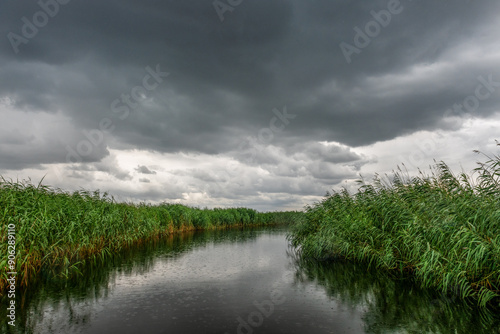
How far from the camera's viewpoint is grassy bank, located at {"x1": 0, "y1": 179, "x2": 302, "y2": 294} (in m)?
8.18

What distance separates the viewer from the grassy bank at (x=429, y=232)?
6957 mm

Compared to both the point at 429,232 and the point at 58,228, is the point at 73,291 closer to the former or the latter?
the point at 58,228

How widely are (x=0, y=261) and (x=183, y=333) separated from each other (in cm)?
515

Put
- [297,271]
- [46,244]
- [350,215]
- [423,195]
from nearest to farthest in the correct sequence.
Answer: [46,244] → [423,195] → [297,271] → [350,215]

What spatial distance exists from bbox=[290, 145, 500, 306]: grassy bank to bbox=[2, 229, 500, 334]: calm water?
0.75 m

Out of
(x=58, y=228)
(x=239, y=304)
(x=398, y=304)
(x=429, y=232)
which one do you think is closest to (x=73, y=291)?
(x=58, y=228)

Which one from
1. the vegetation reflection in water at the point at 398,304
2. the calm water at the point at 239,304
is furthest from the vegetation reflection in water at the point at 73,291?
the vegetation reflection in water at the point at 398,304

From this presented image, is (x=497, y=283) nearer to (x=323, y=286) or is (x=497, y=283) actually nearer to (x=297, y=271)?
(x=323, y=286)

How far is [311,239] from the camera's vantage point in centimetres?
1454

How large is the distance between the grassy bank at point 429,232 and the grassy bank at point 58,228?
960 centimetres

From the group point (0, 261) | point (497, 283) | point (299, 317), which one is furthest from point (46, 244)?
point (497, 283)

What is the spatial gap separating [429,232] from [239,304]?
5.84 meters

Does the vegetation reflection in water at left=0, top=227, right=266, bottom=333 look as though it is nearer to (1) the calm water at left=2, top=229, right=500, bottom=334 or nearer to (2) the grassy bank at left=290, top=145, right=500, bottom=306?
(1) the calm water at left=2, top=229, right=500, bottom=334

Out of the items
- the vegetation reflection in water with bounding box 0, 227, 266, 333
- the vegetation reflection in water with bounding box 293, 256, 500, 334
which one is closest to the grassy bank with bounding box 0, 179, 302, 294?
the vegetation reflection in water with bounding box 0, 227, 266, 333
